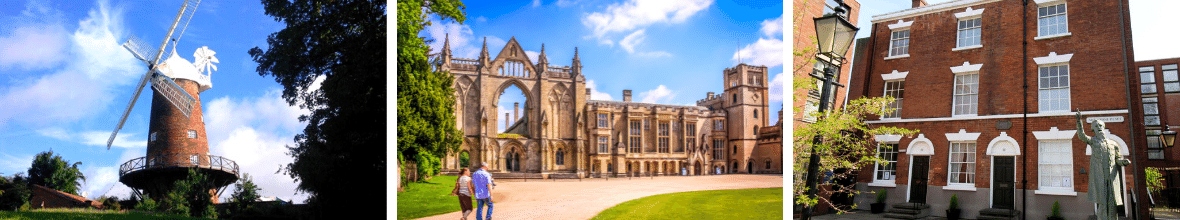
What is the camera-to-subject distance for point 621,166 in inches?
346

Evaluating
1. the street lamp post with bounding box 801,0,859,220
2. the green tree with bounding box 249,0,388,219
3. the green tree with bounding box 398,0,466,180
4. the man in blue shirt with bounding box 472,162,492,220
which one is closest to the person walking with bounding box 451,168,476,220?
the man in blue shirt with bounding box 472,162,492,220

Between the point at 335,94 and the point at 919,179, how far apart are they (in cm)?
732

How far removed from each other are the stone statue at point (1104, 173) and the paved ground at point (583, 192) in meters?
3.21

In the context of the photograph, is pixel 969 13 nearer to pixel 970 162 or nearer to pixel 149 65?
pixel 970 162

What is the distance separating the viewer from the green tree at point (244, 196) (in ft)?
22.7

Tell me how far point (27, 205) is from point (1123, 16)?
36.4 feet

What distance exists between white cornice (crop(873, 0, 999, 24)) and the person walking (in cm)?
590

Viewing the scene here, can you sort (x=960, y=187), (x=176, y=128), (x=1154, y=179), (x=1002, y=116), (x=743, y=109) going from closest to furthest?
(x=176, y=128)
(x=1002, y=116)
(x=960, y=187)
(x=1154, y=179)
(x=743, y=109)

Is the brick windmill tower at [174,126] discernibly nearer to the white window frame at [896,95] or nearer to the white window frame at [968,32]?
the white window frame at [896,95]

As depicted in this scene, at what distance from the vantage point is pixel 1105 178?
6.92m

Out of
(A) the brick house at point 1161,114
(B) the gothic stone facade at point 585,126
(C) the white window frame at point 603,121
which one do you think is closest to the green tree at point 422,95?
(B) the gothic stone facade at point 585,126

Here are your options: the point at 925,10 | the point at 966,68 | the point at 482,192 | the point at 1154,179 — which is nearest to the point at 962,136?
the point at 966,68

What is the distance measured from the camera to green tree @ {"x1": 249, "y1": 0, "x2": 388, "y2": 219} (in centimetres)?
732

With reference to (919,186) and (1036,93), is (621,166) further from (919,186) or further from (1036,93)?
(1036,93)
